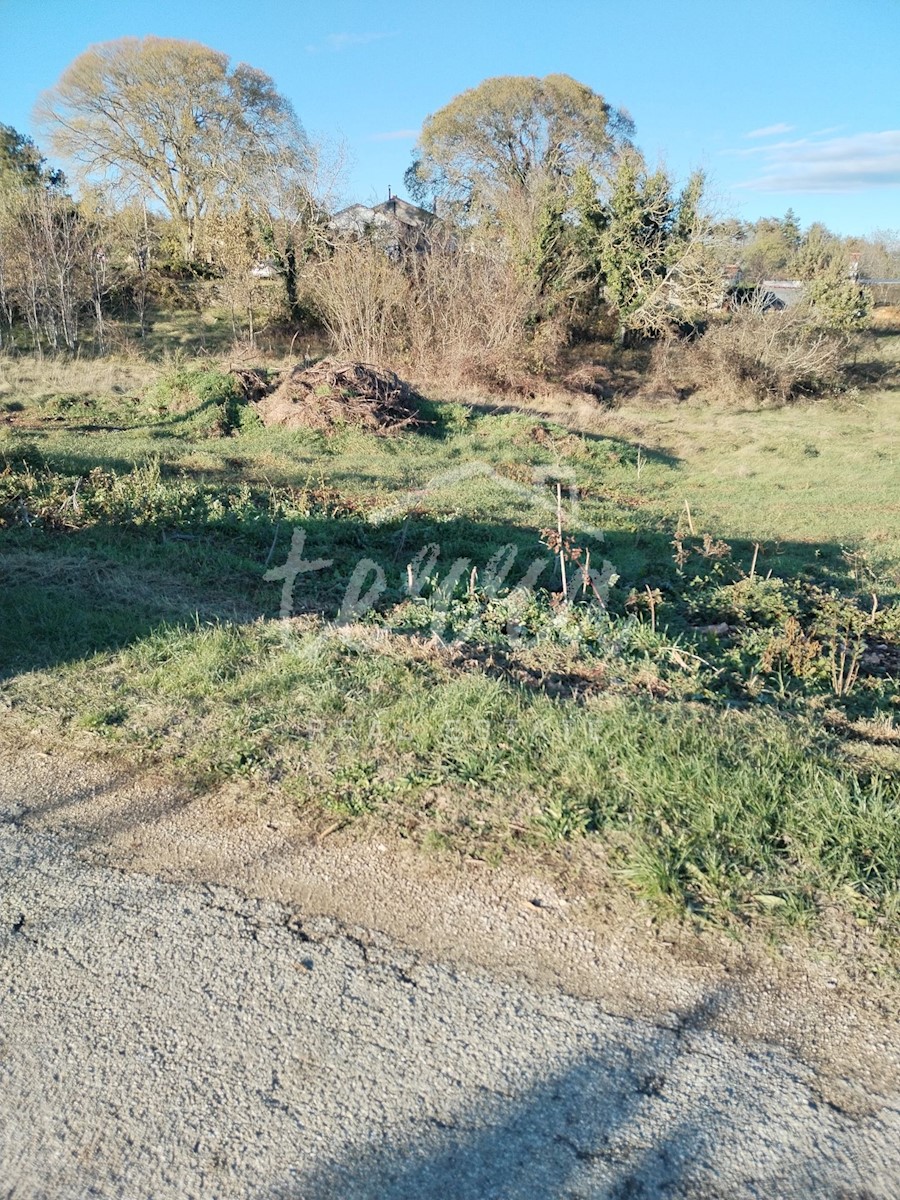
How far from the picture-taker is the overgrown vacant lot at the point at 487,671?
11.2ft

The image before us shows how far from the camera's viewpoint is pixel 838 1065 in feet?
7.80

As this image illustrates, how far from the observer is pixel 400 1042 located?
2480 mm

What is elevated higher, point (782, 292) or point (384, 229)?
point (384, 229)

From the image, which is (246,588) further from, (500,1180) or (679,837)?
(500,1180)

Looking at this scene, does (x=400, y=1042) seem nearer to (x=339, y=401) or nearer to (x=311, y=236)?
(x=339, y=401)

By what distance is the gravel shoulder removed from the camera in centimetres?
210

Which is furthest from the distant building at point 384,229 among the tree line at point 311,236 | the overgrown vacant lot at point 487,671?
the overgrown vacant lot at point 487,671

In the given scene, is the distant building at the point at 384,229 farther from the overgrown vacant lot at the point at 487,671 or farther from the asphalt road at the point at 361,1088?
the asphalt road at the point at 361,1088

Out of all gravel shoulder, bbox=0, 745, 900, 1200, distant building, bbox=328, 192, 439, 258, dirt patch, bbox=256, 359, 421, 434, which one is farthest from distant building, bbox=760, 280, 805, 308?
gravel shoulder, bbox=0, 745, 900, 1200

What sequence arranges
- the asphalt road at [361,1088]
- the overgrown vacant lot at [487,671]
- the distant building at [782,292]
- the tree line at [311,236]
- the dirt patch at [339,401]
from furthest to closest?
the distant building at [782,292], the tree line at [311,236], the dirt patch at [339,401], the overgrown vacant lot at [487,671], the asphalt road at [361,1088]

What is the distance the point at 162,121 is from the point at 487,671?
42.2m

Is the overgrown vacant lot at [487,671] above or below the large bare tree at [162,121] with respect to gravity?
below

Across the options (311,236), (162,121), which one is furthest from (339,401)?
(162,121)

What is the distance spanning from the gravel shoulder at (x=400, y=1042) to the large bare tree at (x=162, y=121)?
40297mm
